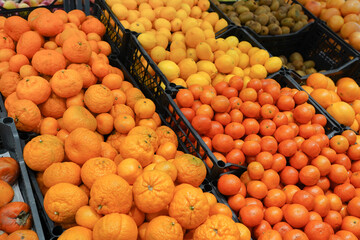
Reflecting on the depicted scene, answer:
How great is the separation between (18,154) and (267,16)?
306 cm

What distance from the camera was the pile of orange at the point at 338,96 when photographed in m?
2.41

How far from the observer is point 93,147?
4.75 feet

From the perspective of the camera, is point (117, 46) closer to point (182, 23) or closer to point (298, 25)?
point (182, 23)

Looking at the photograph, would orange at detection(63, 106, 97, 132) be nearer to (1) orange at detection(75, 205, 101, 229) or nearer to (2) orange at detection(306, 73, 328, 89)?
(1) orange at detection(75, 205, 101, 229)

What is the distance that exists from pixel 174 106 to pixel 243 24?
1.96 meters

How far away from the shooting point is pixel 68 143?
146 cm

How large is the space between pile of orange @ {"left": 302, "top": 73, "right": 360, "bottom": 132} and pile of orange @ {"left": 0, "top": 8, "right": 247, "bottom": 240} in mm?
1550

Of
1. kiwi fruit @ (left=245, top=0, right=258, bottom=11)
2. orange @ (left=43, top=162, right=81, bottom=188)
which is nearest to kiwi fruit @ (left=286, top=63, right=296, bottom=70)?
kiwi fruit @ (left=245, top=0, right=258, bottom=11)

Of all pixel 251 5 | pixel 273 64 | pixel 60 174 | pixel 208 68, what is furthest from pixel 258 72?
pixel 60 174

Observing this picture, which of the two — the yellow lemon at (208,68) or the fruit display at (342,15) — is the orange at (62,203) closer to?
the yellow lemon at (208,68)

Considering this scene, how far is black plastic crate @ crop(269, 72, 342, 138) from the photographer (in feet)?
7.45

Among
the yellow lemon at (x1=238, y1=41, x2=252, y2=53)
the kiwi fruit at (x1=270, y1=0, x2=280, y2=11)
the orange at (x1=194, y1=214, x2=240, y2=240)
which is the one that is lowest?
the orange at (x1=194, y1=214, x2=240, y2=240)

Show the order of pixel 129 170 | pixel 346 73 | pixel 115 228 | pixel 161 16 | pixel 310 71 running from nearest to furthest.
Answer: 1. pixel 115 228
2. pixel 129 170
3. pixel 161 16
4. pixel 346 73
5. pixel 310 71

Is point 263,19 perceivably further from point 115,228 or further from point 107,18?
point 115,228
